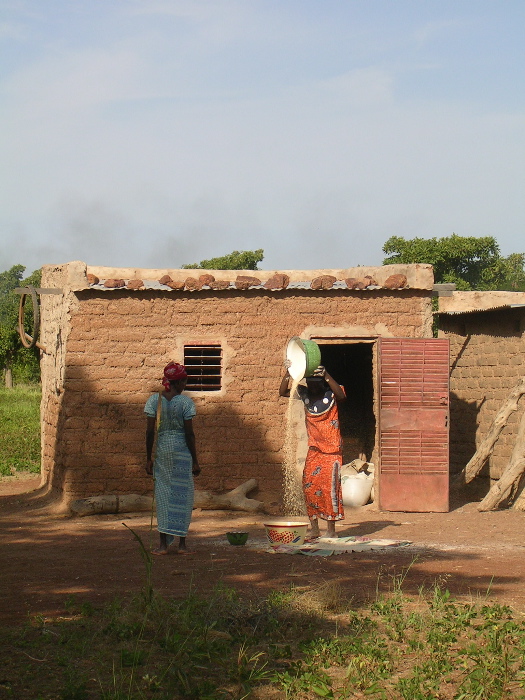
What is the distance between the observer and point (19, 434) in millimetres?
17438

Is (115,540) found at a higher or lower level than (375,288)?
lower

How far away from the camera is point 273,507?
1040 cm

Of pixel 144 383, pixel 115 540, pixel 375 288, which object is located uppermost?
pixel 375 288

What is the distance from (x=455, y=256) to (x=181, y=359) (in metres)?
20.1

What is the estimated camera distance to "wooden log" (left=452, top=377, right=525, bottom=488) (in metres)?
10.3

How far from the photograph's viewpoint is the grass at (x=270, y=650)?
395 centimetres

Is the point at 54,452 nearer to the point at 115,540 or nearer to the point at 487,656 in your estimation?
the point at 115,540

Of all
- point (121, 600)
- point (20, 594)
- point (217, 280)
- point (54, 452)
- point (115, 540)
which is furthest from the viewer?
point (54, 452)

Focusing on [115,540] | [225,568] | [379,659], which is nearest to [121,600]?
[225,568]

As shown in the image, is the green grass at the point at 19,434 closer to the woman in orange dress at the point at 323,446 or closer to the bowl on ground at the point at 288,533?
the woman in orange dress at the point at 323,446

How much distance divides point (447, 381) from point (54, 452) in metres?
4.86

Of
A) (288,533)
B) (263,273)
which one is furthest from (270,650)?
(263,273)

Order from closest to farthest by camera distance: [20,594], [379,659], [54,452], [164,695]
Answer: [164,695], [379,659], [20,594], [54,452]

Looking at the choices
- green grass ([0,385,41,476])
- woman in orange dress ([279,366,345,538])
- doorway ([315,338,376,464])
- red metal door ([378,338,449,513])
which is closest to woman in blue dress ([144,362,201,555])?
woman in orange dress ([279,366,345,538])
